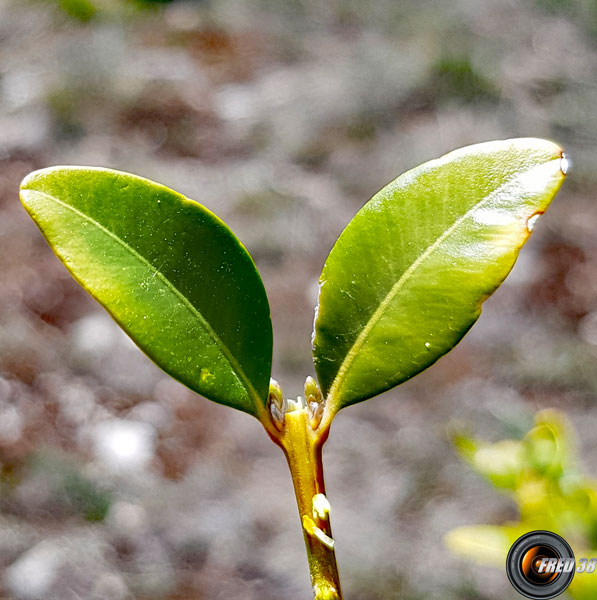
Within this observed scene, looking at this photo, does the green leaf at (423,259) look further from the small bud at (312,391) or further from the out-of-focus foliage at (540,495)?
the out-of-focus foliage at (540,495)

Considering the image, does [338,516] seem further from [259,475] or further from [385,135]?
[385,135]

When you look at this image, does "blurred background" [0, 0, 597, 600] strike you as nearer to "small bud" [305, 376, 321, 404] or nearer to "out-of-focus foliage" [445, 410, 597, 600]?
"out-of-focus foliage" [445, 410, 597, 600]

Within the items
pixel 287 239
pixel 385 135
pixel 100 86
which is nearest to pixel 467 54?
pixel 385 135

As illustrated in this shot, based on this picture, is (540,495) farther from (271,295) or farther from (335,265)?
(271,295)

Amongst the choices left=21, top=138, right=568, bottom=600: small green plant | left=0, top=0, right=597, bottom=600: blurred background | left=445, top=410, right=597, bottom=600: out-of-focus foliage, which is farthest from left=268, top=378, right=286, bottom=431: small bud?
left=0, top=0, right=597, bottom=600: blurred background

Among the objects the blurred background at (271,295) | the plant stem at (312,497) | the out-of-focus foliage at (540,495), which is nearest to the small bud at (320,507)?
the plant stem at (312,497)
